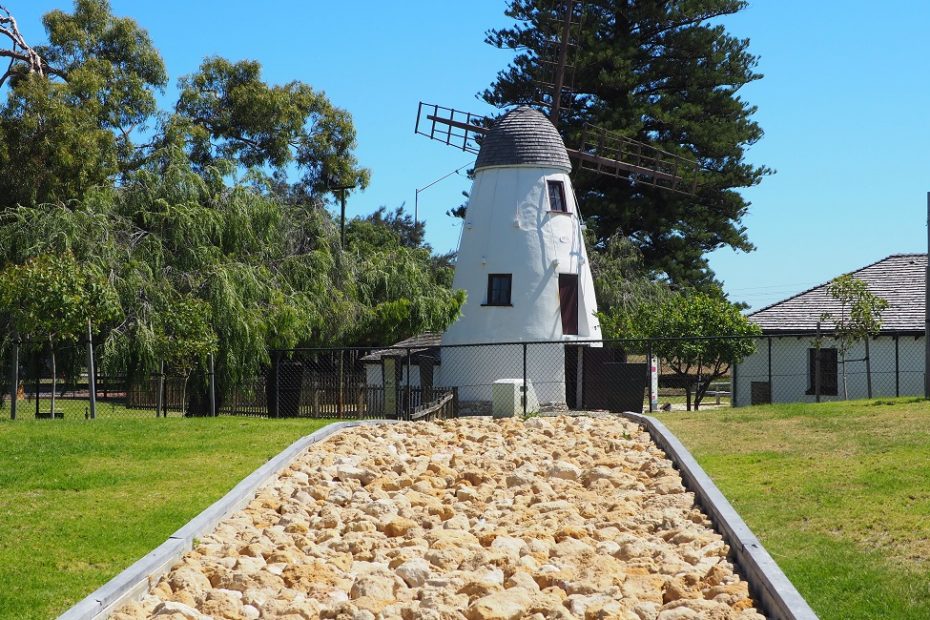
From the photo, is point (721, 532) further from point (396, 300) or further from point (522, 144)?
point (396, 300)

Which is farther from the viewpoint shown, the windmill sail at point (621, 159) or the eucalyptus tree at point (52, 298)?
the windmill sail at point (621, 159)

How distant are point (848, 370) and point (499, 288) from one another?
1168 centimetres

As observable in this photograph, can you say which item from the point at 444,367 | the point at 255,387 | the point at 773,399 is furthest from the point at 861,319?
the point at 255,387

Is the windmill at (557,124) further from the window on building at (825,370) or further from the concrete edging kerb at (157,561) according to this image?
the concrete edging kerb at (157,561)

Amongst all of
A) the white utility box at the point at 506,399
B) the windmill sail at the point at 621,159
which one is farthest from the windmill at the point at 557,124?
the white utility box at the point at 506,399

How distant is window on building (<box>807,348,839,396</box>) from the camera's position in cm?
3544

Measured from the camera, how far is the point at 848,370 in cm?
3469

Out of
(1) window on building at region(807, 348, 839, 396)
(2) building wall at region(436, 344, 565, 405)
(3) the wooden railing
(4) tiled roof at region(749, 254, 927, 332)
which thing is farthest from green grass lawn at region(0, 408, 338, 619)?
(4) tiled roof at region(749, 254, 927, 332)

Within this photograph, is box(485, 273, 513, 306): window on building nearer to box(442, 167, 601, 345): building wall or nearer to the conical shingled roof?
box(442, 167, 601, 345): building wall

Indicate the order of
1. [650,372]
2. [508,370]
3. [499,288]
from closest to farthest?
[650,372], [508,370], [499,288]

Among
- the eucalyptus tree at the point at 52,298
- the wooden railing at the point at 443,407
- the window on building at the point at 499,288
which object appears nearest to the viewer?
the eucalyptus tree at the point at 52,298

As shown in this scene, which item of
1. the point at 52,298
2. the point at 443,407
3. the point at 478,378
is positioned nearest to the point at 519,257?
the point at 478,378

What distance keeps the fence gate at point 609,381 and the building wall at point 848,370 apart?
5339 mm

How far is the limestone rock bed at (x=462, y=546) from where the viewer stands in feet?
23.6
